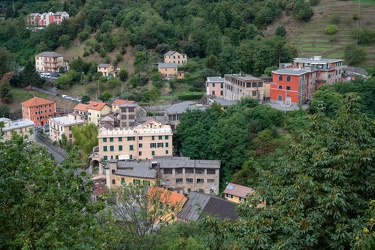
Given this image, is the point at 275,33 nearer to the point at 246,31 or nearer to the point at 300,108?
the point at 246,31

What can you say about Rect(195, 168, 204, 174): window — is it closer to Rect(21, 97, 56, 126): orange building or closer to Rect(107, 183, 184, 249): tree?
Rect(107, 183, 184, 249): tree

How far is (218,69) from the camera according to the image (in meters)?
33.1

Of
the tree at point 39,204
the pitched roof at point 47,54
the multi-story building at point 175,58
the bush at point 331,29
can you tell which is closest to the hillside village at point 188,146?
the tree at point 39,204

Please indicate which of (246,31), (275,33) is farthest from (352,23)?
(246,31)

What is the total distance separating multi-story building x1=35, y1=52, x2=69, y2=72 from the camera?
129ft

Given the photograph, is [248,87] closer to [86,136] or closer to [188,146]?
[188,146]

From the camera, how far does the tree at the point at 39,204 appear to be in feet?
17.9

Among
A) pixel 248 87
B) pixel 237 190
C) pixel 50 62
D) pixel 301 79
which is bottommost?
pixel 237 190

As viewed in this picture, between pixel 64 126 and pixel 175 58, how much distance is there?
12334 mm

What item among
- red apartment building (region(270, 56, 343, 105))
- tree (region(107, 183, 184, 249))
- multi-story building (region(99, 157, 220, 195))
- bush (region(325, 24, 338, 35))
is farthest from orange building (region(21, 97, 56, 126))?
bush (region(325, 24, 338, 35))

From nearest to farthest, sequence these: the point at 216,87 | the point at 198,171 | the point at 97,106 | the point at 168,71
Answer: the point at 198,171 < the point at 97,106 < the point at 216,87 < the point at 168,71

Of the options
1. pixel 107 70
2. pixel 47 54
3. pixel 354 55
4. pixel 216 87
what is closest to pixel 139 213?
pixel 216 87

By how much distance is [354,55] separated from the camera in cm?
3148

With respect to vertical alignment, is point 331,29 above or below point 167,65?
above
